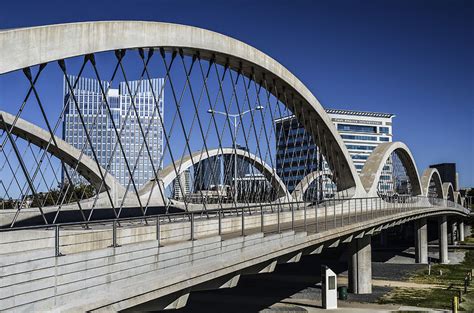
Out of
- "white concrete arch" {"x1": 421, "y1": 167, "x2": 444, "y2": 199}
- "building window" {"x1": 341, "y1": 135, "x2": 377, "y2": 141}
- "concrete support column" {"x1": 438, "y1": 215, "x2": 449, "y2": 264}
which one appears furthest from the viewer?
"building window" {"x1": 341, "y1": 135, "x2": 377, "y2": 141}

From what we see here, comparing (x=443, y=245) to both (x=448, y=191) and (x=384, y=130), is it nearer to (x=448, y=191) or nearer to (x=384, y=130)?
(x=448, y=191)

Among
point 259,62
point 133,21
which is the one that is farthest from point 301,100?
point 133,21

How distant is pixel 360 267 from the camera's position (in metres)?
35.1

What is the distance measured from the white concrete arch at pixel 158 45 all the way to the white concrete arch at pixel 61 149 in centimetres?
1268

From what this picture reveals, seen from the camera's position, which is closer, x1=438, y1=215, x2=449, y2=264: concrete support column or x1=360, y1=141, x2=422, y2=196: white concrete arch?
x1=360, y1=141, x2=422, y2=196: white concrete arch

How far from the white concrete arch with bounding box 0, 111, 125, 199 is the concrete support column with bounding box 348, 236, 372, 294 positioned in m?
15.8

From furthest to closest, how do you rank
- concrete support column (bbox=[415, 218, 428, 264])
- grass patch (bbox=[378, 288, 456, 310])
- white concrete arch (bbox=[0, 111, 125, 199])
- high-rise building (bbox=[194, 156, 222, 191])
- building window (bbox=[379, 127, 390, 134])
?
building window (bbox=[379, 127, 390, 134]) → concrete support column (bbox=[415, 218, 428, 264]) → white concrete arch (bbox=[0, 111, 125, 199]) → grass patch (bbox=[378, 288, 456, 310]) → high-rise building (bbox=[194, 156, 222, 191])

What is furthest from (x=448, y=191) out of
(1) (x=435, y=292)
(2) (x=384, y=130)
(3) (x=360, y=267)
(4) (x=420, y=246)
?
(3) (x=360, y=267)

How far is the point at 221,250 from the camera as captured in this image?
44.6 ft

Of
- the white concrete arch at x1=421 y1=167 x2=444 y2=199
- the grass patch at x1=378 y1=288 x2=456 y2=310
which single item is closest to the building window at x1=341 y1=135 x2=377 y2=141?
the white concrete arch at x1=421 y1=167 x2=444 y2=199

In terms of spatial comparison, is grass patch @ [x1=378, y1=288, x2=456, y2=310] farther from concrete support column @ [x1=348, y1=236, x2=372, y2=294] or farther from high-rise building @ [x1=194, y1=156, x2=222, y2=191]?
high-rise building @ [x1=194, y1=156, x2=222, y2=191]

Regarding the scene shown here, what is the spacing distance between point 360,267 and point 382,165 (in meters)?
18.6

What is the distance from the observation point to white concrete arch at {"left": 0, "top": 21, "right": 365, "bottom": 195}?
1086 centimetres

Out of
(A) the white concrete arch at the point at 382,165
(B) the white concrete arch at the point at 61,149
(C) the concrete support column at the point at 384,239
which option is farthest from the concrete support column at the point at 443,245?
(B) the white concrete arch at the point at 61,149
